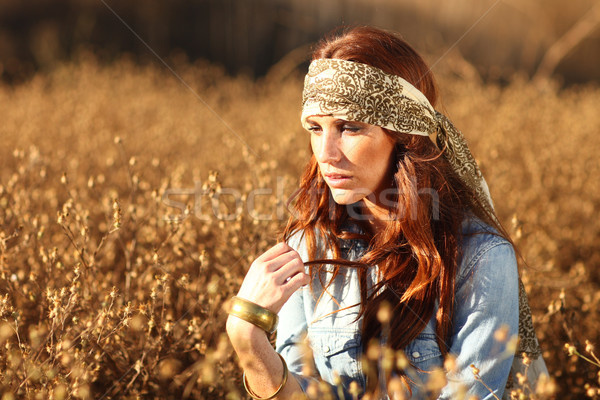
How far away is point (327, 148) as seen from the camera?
5.22ft

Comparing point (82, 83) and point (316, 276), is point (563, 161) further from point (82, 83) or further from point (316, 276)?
point (82, 83)

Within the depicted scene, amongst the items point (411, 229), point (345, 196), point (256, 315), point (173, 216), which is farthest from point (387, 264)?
point (173, 216)

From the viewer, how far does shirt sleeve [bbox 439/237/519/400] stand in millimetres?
1435

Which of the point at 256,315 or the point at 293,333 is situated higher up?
the point at 256,315

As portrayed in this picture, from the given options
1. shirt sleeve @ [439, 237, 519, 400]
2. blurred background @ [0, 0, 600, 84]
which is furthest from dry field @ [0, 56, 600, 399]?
blurred background @ [0, 0, 600, 84]

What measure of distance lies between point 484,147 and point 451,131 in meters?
2.65

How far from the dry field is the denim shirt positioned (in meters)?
0.20

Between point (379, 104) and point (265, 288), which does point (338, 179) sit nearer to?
point (379, 104)

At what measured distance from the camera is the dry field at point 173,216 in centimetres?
181

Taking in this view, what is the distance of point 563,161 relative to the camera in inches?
158

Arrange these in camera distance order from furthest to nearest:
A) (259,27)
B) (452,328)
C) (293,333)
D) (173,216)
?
(259,27), (173,216), (293,333), (452,328)

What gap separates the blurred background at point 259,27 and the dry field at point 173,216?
6.83 feet

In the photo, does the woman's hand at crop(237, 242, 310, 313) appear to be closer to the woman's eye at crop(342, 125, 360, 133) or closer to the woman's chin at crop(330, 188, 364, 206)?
the woman's chin at crop(330, 188, 364, 206)

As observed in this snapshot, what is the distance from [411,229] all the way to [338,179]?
0.24m
